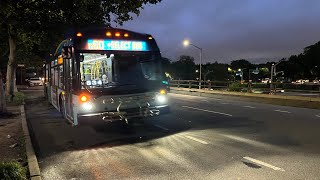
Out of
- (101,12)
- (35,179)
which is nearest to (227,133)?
(35,179)

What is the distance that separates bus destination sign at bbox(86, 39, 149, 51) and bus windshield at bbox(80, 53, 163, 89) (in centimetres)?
22

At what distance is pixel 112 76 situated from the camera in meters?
11.0

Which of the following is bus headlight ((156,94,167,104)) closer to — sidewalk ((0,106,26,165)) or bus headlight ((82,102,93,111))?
bus headlight ((82,102,93,111))

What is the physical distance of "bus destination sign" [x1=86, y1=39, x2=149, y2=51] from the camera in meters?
10.8

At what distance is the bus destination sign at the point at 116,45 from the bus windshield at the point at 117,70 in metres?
0.22

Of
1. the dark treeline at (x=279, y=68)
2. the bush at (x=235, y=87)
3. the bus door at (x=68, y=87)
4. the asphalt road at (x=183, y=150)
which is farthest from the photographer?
the dark treeline at (x=279, y=68)

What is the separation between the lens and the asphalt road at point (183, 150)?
22.4 feet

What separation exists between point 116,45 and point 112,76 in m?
1.01

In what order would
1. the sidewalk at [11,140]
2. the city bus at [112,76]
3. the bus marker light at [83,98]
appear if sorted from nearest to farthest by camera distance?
the sidewalk at [11,140]
the bus marker light at [83,98]
the city bus at [112,76]

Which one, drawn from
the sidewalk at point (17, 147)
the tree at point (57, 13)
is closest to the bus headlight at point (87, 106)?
the sidewalk at point (17, 147)

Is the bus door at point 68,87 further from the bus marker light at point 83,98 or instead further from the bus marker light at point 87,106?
the bus marker light at point 87,106

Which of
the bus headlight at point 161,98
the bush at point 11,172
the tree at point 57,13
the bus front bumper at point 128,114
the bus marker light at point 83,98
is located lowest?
the bush at point 11,172

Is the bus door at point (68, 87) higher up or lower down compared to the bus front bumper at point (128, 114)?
higher up

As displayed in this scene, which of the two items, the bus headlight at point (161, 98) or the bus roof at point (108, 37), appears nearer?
the bus roof at point (108, 37)
